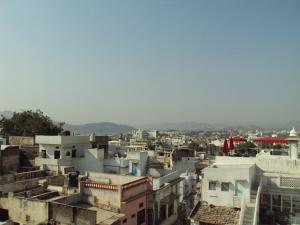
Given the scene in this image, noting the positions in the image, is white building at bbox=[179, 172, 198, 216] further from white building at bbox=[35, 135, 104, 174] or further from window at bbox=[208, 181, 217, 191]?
window at bbox=[208, 181, 217, 191]

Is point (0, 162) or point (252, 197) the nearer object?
point (252, 197)

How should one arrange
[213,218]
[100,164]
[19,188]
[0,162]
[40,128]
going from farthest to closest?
[40,128] → [100,164] → [0,162] → [19,188] → [213,218]

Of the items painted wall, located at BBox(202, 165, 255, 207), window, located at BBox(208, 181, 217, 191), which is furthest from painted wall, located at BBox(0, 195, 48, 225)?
window, located at BBox(208, 181, 217, 191)

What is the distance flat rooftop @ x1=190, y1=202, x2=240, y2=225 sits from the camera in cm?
1970

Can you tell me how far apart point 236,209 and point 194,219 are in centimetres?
261

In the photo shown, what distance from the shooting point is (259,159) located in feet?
77.6

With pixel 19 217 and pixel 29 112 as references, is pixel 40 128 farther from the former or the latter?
pixel 19 217

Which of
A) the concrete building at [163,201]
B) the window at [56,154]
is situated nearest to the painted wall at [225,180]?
the concrete building at [163,201]

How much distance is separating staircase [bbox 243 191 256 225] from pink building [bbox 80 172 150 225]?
6.56m

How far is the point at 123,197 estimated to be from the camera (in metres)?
20.8

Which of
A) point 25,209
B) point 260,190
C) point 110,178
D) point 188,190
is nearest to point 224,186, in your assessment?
point 260,190

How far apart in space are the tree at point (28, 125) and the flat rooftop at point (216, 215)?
37.7 m

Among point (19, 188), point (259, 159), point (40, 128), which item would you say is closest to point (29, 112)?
point (40, 128)

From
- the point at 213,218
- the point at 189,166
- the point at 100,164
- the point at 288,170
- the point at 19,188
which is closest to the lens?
the point at 213,218
